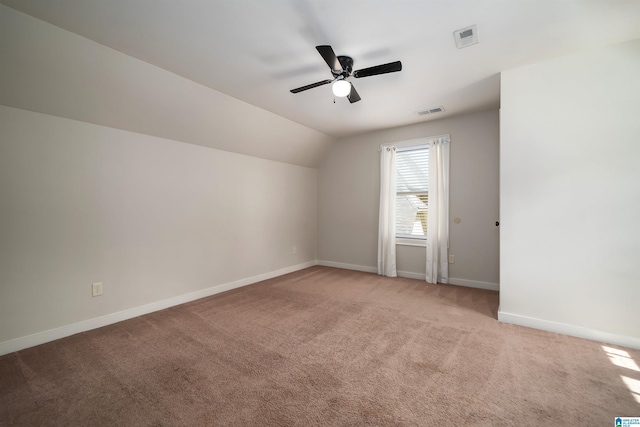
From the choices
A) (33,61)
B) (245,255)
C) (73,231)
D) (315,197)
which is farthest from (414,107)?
(73,231)

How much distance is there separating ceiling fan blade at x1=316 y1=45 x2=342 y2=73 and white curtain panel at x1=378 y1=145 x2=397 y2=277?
2664 millimetres

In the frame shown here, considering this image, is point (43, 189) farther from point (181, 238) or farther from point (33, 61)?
point (181, 238)

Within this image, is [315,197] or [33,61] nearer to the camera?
[33,61]

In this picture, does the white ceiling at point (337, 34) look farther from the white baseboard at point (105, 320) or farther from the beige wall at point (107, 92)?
the white baseboard at point (105, 320)

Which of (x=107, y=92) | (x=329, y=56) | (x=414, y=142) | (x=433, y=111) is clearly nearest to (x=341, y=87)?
(x=329, y=56)

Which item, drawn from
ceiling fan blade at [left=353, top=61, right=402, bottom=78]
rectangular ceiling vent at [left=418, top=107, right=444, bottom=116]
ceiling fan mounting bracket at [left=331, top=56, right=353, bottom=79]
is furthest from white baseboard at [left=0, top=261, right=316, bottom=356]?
rectangular ceiling vent at [left=418, top=107, right=444, bottom=116]

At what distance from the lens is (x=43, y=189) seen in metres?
2.44

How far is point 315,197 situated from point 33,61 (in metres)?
4.31

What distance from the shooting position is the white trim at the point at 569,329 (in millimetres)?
2285

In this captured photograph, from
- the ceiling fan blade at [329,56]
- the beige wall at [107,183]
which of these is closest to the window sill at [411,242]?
the beige wall at [107,183]

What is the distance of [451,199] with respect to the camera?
Result: 4215mm

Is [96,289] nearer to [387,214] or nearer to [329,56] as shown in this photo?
[329,56]

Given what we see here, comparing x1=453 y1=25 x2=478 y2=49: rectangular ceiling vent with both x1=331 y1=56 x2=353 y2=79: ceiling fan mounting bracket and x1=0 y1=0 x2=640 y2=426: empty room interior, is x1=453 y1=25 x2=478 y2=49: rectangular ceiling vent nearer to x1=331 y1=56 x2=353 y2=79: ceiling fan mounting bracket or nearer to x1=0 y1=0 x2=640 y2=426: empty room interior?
x1=0 y1=0 x2=640 y2=426: empty room interior

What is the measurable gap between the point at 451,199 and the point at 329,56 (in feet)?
10.3
